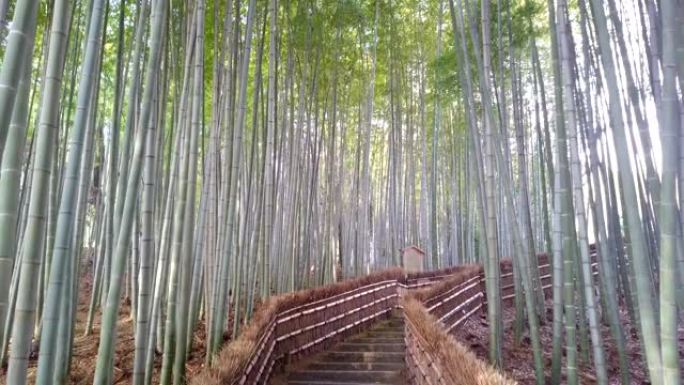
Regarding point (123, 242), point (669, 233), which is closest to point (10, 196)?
point (123, 242)

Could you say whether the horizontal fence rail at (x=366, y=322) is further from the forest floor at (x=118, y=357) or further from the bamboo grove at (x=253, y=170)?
the forest floor at (x=118, y=357)

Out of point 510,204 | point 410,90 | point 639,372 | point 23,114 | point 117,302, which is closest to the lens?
point 23,114

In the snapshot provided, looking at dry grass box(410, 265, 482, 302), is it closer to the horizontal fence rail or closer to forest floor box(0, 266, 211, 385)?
the horizontal fence rail

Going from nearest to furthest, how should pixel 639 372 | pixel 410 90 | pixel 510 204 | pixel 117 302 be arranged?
pixel 117 302
pixel 510 204
pixel 639 372
pixel 410 90

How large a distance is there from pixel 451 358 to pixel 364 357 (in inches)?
96.2

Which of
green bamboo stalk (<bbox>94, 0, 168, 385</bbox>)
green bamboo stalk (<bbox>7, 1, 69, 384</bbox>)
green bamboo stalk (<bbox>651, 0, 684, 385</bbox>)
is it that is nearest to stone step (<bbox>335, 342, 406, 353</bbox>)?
green bamboo stalk (<bbox>94, 0, 168, 385</bbox>)

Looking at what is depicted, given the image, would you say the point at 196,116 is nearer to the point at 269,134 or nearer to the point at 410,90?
the point at 269,134

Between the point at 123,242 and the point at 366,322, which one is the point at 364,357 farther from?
the point at 123,242

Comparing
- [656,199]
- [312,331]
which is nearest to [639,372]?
[656,199]

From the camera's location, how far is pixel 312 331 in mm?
4777

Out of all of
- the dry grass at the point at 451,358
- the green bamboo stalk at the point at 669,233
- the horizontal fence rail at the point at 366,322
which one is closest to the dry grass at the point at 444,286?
the horizontal fence rail at the point at 366,322

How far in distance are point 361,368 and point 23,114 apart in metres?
3.78

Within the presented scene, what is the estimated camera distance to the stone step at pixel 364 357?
4746 millimetres

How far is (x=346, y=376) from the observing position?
4273mm
